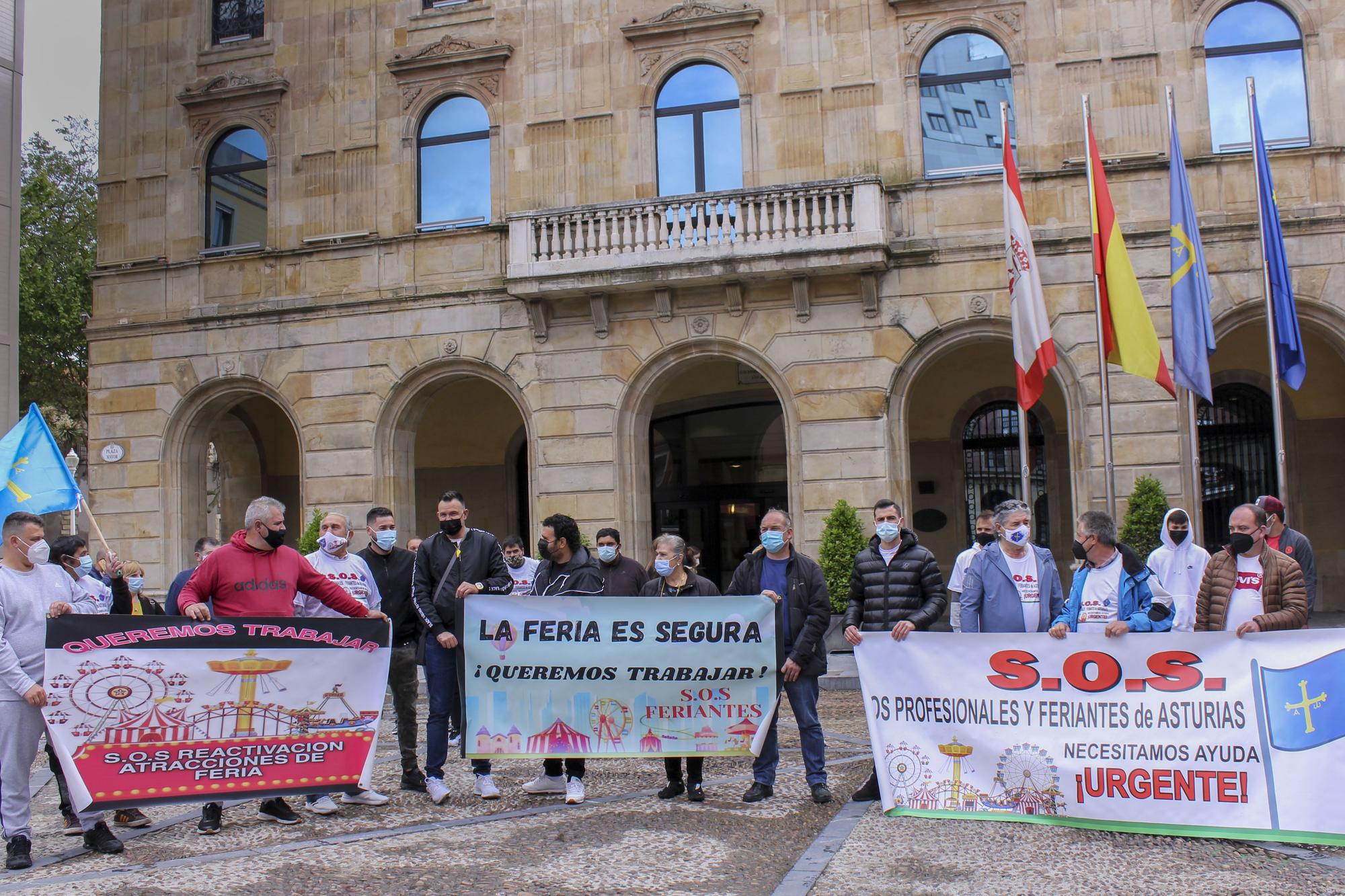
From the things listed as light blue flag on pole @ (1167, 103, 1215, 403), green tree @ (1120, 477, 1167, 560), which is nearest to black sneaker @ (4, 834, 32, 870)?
light blue flag on pole @ (1167, 103, 1215, 403)

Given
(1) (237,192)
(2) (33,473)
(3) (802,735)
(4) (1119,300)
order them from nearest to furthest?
1. (3) (802,735)
2. (2) (33,473)
3. (4) (1119,300)
4. (1) (237,192)

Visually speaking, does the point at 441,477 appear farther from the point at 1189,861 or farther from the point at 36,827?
the point at 1189,861

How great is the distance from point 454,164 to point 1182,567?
13971mm

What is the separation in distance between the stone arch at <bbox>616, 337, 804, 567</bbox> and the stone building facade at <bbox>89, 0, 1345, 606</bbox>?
0.20ft

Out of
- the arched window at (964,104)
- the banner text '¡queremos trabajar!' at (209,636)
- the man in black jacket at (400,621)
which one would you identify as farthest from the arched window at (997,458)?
the banner text '¡queremos trabajar!' at (209,636)

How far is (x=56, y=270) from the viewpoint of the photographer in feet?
102

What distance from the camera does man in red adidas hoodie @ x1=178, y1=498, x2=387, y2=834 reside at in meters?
7.52

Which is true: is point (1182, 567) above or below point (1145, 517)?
below

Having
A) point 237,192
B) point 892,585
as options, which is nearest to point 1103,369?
point 892,585

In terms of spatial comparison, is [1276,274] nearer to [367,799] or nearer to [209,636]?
[367,799]

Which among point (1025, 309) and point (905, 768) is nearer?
point (905, 768)

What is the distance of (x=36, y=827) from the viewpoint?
7738 mm

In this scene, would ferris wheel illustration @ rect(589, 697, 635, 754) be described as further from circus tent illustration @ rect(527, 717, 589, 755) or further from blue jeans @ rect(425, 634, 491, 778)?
blue jeans @ rect(425, 634, 491, 778)

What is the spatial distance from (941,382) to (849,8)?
264 inches
